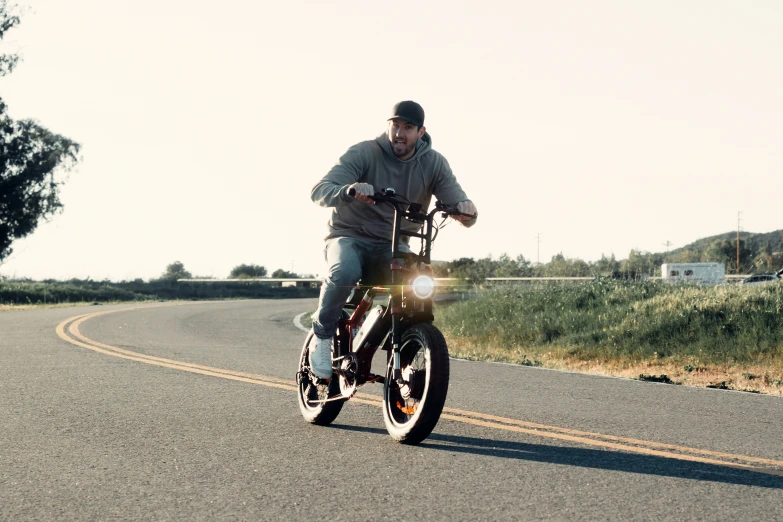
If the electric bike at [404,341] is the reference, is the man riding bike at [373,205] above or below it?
above

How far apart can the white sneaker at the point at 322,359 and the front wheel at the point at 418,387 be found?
0.59 metres

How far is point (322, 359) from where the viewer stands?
20.7 ft

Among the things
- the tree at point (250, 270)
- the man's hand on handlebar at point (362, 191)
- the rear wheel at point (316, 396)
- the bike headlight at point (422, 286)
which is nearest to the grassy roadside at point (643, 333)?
the rear wheel at point (316, 396)

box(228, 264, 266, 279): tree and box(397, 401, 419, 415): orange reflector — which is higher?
box(228, 264, 266, 279): tree

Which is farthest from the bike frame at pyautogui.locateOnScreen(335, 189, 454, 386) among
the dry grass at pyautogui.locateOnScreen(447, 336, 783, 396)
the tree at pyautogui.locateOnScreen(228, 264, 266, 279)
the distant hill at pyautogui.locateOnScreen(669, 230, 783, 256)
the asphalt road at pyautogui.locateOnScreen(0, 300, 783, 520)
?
the distant hill at pyautogui.locateOnScreen(669, 230, 783, 256)

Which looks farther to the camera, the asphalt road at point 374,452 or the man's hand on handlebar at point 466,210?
the man's hand on handlebar at point 466,210

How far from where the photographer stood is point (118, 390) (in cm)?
830

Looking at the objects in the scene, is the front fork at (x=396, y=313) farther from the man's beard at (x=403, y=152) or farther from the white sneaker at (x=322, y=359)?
the man's beard at (x=403, y=152)

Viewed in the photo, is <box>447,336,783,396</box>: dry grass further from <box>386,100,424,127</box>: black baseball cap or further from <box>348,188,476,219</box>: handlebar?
<box>386,100,424,127</box>: black baseball cap

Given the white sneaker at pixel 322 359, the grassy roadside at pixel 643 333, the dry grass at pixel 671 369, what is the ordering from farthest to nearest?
1. the grassy roadside at pixel 643 333
2. the dry grass at pixel 671 369
3. the white sneaker at pixel 322 359

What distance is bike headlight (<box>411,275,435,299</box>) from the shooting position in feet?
18.4

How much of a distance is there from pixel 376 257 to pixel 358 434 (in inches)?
49.1

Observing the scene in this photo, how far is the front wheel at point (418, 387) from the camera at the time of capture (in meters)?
5.32

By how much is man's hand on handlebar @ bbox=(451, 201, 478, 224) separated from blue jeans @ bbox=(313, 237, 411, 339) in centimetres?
42
